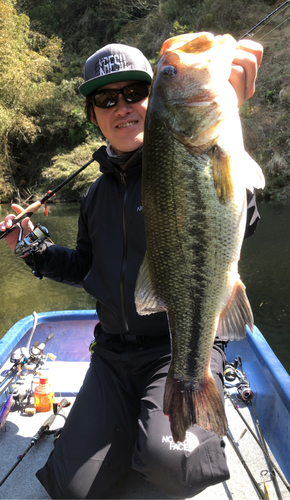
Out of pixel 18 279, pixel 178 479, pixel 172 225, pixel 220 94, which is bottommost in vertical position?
pixel 18 279

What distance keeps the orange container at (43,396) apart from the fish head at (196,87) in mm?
2347

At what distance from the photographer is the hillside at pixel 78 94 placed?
21.4 meters

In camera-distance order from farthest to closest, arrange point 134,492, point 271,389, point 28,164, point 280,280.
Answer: point 28,164 < point 280,280 < point 271,389 < point 134,492

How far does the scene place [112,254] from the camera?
2219 mm

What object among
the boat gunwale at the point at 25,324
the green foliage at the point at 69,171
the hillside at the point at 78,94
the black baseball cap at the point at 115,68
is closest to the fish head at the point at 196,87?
the black baseball cap at the point at 115,68

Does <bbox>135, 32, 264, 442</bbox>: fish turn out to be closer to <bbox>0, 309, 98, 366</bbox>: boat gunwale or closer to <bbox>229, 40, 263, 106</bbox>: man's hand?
<bbox>229, 40, 263, 106</bbox>: man's hand

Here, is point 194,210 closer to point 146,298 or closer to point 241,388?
point 146,298

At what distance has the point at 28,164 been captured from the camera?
30.6 metres

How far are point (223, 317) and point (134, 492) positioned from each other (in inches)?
52.2

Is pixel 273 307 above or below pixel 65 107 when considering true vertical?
below

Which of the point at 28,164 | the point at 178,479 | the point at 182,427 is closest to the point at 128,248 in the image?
the point at 182,427

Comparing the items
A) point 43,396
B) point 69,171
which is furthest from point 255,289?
point 69,171

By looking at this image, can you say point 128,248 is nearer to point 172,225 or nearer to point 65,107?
point 172,225

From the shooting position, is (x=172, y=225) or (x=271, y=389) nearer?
(x=172, y=225)
